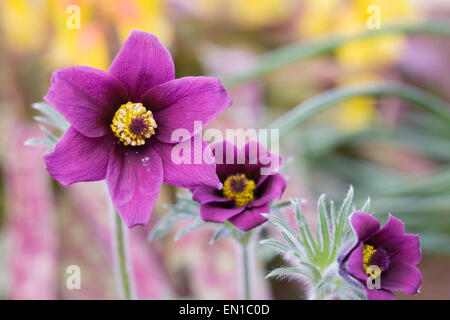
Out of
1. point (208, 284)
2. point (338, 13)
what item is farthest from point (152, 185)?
point (338, 13)

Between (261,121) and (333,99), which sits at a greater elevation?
(261,121)

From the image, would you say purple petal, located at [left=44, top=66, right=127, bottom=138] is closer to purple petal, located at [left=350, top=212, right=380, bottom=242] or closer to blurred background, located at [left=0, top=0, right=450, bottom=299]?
purple petal, located at [left=350, top=212, right=380, bottom=242]

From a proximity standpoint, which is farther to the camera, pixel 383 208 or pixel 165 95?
pixel 383 208

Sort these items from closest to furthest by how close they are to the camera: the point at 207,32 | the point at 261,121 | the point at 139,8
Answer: the point at 139,8 < the point at 261,121 < the point at 207,32

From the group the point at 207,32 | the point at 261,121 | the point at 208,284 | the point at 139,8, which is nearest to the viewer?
the point at 208,284

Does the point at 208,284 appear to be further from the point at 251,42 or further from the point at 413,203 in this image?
the point at 251,42

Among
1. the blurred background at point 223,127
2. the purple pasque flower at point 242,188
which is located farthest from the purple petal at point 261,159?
the blurred background at point 223,127
